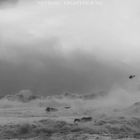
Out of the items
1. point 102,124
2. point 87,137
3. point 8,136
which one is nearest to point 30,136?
point 8,136

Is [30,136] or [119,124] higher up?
[119,124]

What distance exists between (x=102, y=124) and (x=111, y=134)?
90.8 feet

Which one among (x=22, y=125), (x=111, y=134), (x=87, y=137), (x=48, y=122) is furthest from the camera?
(x=48, y=122)

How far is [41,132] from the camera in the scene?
166875 mm

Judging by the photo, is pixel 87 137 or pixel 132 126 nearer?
pixel 87 137

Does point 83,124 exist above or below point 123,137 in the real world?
above

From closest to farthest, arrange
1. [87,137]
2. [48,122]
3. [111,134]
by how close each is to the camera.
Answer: [87,137] → [111,134] → [48,122]

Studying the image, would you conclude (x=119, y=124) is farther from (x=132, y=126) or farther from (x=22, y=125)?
(x=22, y=125)

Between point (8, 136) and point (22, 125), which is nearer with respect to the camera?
point (8, 136)

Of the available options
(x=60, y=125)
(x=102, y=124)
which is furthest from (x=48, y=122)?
(x=102, y=124)

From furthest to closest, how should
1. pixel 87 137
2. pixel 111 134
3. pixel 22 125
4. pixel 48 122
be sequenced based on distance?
1. pixel 48 122
2. pixel 22 125
3. pixel 111 134
4. pixel 87 137

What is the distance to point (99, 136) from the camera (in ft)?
507

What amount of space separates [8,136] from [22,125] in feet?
91.0

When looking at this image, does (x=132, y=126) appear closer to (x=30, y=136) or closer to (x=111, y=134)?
(x=111, y=134)
